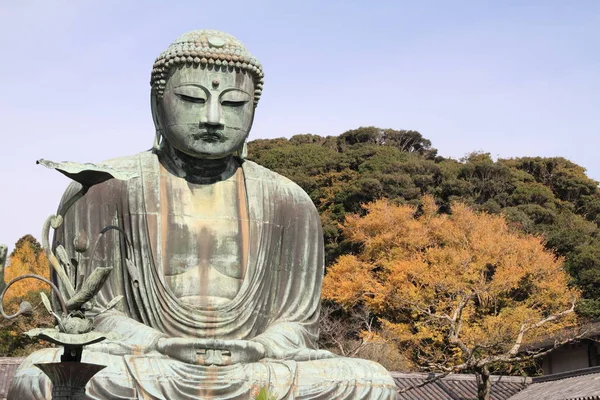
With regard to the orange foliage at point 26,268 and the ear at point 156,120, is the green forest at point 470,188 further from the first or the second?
the ear at point 156,120

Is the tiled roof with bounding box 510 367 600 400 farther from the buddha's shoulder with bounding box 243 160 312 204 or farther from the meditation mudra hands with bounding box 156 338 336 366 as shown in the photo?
the meditation mudra hands with bounding box 156 338 336 366

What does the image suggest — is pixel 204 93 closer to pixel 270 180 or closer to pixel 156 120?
pixel 156 120

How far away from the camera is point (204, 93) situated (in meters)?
10.3

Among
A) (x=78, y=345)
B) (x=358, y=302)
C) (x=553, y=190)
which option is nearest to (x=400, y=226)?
(x=358, y=302)

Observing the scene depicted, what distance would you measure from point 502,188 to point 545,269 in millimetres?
9590

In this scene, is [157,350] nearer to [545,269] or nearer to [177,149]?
[177,149]

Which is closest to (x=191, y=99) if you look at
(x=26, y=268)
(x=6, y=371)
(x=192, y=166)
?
(x=192, y=166)

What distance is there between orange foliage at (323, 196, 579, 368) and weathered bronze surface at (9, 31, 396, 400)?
20.3 metres

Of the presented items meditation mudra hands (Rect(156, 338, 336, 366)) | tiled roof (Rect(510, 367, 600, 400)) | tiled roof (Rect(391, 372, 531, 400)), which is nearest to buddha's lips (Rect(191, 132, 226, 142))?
meditation mudra hands (Rect(156, 338, 336, 366))

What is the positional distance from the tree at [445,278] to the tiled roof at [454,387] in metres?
4.51

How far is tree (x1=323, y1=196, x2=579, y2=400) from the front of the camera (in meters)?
32.2

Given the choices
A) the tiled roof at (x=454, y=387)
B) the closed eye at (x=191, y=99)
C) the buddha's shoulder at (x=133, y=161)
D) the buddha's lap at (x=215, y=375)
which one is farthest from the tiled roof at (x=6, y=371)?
the buddha's lap at (x=215, y=375)

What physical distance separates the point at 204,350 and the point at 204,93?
2.43 m

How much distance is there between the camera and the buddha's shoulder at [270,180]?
35.2ft
